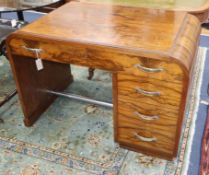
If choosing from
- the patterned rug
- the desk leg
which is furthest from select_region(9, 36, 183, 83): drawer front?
the patterned rug

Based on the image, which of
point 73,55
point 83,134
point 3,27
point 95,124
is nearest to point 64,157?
point 83,134

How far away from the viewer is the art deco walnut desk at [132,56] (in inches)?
50.6

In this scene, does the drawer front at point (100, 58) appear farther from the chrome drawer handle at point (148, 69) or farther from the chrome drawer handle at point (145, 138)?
the chrome drawer handle at point (145, 138)

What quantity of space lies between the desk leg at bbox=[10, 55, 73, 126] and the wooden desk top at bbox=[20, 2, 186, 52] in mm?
265

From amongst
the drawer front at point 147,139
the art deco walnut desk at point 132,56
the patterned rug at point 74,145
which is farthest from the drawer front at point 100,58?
the patterned rug at point 74,145

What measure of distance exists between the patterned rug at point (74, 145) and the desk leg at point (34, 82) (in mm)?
79

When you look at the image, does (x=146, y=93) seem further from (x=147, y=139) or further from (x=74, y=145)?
(x=74, y=145)

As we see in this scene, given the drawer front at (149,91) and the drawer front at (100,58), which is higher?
the drawer front at (100,58)

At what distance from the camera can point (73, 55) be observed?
1.42 m

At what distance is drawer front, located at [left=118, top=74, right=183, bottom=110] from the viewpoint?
1307mm

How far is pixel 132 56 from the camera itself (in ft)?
4.22

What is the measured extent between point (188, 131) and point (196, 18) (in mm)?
728

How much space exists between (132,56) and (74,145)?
74 centimetres

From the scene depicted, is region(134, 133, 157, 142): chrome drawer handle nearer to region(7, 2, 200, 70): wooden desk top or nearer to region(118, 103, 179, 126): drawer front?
region(118, 103, 179, 126): drawer front
